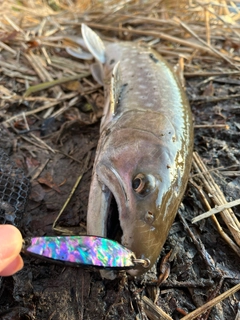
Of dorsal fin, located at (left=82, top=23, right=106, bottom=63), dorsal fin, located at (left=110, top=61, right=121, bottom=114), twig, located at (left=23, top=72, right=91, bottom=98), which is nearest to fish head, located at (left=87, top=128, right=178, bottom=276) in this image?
dorsal fin, located at (left=110, top=61, right=121, bottom=114)

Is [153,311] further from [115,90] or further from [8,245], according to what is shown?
[115,90]

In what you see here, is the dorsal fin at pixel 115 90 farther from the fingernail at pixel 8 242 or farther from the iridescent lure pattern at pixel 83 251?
the fingernail at pixel 8 242

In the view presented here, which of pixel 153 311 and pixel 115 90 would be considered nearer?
pixel 153 311

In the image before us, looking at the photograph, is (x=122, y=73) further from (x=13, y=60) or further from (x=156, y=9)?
(x=156, y=9)

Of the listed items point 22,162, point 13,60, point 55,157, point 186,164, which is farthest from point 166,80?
point 13,60

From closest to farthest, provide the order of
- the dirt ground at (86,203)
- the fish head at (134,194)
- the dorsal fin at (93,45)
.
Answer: the fish head at (134,194) < the dirt ground at (86,203) < the dorsal fin at (93,45)

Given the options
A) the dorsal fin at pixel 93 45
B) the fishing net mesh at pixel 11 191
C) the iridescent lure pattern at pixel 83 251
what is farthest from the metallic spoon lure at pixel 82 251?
the dorsal fin at pixel 93 45

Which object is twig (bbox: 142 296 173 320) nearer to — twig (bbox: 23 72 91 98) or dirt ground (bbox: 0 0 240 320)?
dirt ground (bbox: 0 0 240 320)

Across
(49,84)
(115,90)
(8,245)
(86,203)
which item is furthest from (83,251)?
(49,84)
